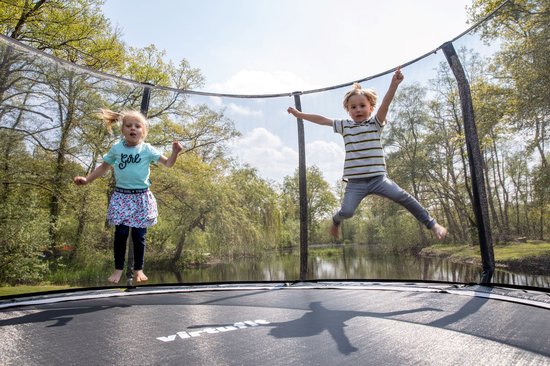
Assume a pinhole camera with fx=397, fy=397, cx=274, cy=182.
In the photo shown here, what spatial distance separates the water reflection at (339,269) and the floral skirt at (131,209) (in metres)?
0.74

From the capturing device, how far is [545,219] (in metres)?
1.89

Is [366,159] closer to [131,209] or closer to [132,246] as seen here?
[131,209]

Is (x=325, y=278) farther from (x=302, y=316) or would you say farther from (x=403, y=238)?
(x=302, y=316)

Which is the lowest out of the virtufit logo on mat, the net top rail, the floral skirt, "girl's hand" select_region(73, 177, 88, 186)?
the virtufit logo on mat

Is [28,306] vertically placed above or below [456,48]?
below

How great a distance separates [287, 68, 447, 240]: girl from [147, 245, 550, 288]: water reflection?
57 centimetres

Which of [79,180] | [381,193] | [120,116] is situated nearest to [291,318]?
[381,193]

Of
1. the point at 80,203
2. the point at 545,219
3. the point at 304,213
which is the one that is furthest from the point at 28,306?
the point at 545,219

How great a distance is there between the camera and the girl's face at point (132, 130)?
2.43m

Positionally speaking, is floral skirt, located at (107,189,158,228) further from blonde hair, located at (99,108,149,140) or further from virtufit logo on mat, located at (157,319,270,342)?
virtufit logo on mat, located at (157,319,270,342)

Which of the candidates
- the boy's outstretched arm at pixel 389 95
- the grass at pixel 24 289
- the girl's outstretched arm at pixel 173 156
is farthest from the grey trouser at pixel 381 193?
the grass at pixel 24 289

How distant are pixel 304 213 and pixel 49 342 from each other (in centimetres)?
190

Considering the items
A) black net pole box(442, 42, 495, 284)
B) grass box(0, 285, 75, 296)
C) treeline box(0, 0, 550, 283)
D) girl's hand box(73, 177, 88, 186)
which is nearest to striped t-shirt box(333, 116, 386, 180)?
treeline box(0, 0, 550, 283)

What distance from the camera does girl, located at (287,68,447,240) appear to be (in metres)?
1.98
